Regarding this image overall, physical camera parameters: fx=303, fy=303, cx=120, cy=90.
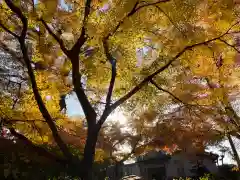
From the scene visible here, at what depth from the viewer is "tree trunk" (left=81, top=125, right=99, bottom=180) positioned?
562cm

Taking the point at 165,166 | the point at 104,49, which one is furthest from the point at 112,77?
the point at 165,166

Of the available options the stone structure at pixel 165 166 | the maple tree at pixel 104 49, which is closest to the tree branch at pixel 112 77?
the maple tree at pixel 104 49

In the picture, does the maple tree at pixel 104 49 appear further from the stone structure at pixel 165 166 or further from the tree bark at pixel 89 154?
the stone structure at pixel 165 166

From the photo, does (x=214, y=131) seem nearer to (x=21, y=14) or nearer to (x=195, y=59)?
(x=195, y=59)

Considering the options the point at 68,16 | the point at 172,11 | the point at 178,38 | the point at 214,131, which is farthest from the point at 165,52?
the point at 214,131

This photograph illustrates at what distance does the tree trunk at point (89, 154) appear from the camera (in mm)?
5625

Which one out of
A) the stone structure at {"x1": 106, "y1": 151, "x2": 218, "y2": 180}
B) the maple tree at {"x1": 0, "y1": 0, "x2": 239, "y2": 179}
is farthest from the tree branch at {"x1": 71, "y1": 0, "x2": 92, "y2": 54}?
the stone structure at {"x1": 106, "y1": 151, "x2": 218, "y2": 180}

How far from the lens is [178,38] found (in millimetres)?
5715

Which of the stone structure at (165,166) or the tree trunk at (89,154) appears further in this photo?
the stone structure at (165,166)

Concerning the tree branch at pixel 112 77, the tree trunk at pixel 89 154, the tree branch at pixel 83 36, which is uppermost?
the tree branch at pixel 83 36

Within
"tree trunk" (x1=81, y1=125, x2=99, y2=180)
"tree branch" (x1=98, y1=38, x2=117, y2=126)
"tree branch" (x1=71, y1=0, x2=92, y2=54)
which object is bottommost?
"tree trunk" (x1=81, y1=125, x2=99, y2=180)

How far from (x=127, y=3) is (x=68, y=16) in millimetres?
1419

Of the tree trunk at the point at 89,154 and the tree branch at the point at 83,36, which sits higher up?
the tree branch at the point at 83,36

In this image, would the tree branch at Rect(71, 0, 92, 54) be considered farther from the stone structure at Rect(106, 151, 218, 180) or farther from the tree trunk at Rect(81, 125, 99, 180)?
the stone structure at Rect(106, 151, 218, 180)
